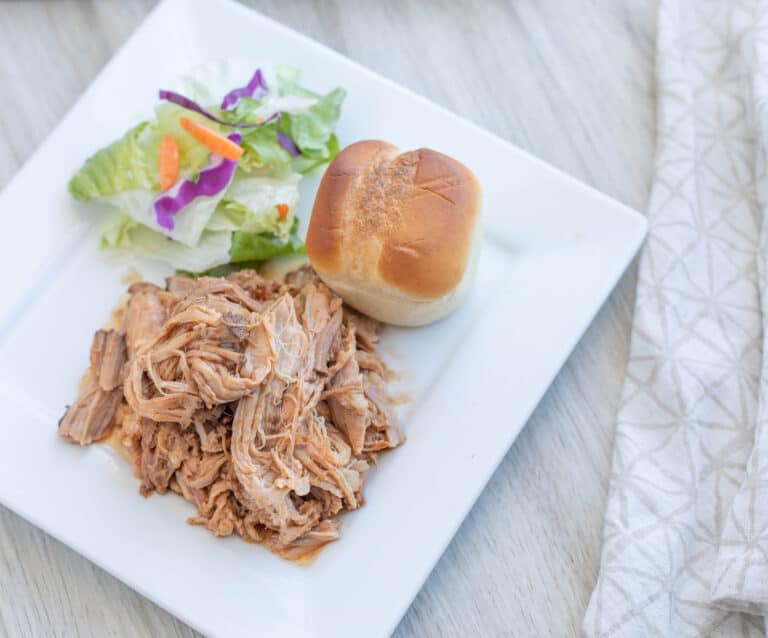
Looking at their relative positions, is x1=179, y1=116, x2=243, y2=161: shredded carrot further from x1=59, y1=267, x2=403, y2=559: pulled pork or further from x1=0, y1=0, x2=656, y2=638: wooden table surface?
x1=0, y1=0, x2=656, y2=638: wooden table surface

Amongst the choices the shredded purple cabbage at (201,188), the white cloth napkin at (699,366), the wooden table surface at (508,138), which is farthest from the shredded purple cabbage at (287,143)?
the white cloth napkin at (699,366)

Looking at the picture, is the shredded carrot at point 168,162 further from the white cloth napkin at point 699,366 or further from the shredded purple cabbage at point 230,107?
the white cloth napkin at point 699,366

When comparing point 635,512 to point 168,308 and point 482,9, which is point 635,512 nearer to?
point 168,308

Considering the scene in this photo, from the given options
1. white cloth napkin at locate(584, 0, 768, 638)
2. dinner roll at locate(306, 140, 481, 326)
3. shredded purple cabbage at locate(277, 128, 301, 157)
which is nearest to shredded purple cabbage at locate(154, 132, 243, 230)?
shredded purple cabbage at locate(277, 128, 301, 157)

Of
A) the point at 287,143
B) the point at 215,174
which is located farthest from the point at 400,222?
the point at 215,174

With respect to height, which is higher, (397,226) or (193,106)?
(193,106)

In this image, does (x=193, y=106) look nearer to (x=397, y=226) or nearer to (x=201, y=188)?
(x=201, y=188)

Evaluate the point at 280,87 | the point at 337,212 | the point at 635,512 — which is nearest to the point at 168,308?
the point at 337,212
